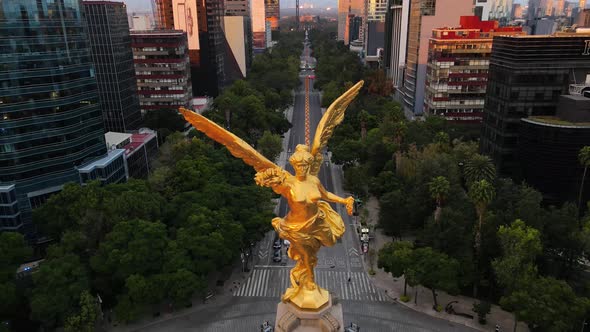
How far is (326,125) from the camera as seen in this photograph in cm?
2392

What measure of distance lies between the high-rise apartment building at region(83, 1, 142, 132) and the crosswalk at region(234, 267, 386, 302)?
153 feet

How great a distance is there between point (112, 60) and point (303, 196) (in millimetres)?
65526

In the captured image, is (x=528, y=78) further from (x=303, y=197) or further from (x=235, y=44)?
(x=235, y=44)

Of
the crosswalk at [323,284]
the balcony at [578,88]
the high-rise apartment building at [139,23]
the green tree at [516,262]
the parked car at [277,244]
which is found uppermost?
the high-rise apartment building at [139,23]

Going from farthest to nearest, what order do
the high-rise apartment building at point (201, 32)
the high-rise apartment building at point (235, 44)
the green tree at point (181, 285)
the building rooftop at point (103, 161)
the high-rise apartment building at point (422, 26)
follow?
the high-rise apartment building at point (235, 44) → the high-rise apartment building at point (201, 32) → the high-rise apartment building at point (422, 26) → the building rooftop at point (103, 161) → the green tree at point (181, 285)

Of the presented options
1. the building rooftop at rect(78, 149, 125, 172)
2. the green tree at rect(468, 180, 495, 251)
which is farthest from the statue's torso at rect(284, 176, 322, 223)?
the building rooftop at rect(78, 149, 125, 172)

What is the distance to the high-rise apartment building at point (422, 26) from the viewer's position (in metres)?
93.2

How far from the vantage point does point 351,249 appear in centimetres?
5106

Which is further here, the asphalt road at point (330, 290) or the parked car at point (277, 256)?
the parked car at point (277, 256)

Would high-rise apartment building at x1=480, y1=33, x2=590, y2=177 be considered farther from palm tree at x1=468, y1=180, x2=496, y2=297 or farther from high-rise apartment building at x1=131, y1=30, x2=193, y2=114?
high-rise apartment building at x1=131, y1=30, x2=193, y2=114

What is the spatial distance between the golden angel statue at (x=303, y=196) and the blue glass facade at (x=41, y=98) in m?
34.9

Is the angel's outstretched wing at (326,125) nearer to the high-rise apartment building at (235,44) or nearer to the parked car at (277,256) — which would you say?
the parked car at (277,256)

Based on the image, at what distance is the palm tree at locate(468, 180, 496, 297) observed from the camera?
1547 inches

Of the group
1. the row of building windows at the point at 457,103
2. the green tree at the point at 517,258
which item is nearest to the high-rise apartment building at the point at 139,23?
the row of building windows at the point at 457,103
